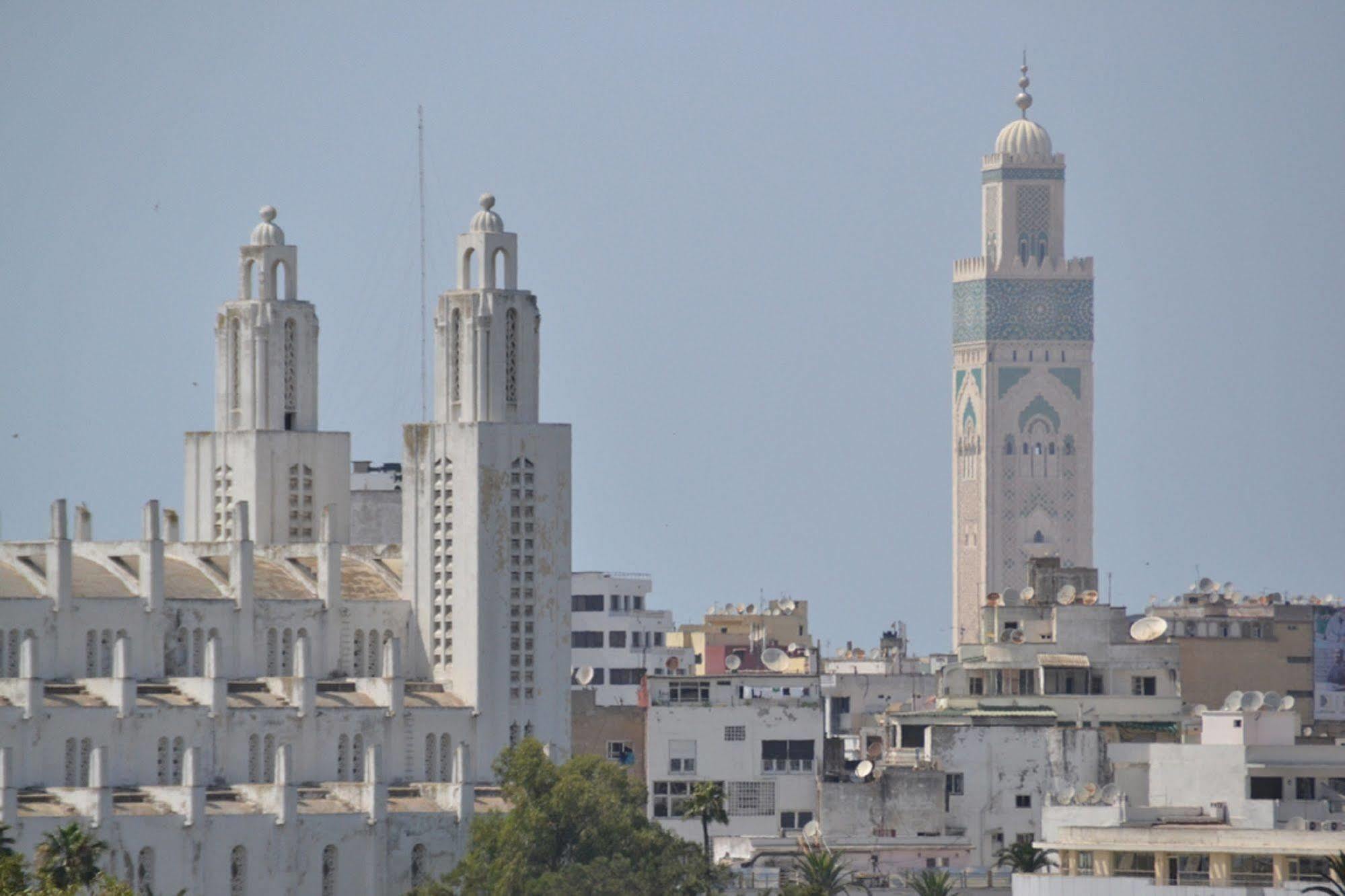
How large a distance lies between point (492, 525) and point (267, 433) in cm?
788

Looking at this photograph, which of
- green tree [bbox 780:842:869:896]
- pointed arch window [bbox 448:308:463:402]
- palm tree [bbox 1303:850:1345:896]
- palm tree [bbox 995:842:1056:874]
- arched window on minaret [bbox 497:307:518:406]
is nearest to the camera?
palm tree [bbox 1303:850:1345:896]

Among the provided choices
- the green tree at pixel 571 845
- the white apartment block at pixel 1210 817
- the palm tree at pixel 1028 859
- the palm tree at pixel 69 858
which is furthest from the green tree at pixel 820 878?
the palm tree at pixel 69 858

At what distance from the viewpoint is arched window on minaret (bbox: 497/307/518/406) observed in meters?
101

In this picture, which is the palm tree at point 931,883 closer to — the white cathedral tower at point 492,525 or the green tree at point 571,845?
the green tree at point 571,845

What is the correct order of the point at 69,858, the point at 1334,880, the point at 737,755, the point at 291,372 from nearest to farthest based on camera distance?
the point at 1334,880
the point at 69,858
the point at 291,372
the point at 737,755

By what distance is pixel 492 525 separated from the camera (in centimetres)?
9969

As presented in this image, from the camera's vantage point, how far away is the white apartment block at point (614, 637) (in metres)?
138

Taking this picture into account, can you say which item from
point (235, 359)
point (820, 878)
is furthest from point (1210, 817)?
point (235, 359)

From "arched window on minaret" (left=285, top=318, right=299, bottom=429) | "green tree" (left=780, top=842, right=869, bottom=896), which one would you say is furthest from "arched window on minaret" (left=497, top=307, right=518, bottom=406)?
"green tree" (left=780, top=842, right=869, bottom=896)

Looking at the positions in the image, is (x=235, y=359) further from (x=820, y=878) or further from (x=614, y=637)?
(x=614, y=637)

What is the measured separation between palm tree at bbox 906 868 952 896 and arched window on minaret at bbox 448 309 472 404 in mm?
16480

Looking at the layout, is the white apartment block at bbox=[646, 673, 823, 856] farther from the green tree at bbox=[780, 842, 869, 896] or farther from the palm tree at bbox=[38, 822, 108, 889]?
the palm tree at bbox=[38, 822, 108, 889]

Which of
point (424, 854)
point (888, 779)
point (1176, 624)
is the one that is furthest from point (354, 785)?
point (1176, 624)

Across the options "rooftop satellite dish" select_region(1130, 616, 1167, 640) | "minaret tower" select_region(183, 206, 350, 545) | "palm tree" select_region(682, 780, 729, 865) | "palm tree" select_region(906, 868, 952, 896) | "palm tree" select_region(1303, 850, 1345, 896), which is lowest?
"palm tree" select_region(906, 868, 952, 896)
